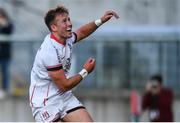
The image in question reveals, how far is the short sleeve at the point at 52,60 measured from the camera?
10508 millimetres

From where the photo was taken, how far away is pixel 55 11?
10516 millimetres

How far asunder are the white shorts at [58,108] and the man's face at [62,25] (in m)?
0.71

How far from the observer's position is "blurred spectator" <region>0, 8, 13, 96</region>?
16.6m

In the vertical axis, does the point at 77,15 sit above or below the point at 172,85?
above

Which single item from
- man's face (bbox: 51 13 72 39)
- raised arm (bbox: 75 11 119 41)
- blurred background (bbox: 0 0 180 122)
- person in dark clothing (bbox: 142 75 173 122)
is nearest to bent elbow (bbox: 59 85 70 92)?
man's face (bbox: 51 13 72 39)

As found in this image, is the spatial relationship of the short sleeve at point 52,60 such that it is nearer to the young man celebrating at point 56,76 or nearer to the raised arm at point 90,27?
the young man celebrating at point 56,76

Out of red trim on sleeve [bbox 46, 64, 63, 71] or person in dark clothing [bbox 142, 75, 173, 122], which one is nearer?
red trim on sleeve [bbox 46, 64, 63, 71]

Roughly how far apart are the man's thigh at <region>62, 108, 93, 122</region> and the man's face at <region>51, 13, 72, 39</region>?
84 cm

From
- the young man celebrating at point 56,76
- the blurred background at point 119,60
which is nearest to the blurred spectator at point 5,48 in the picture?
the blurred background at point 119,60

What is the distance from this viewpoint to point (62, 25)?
1051 cm

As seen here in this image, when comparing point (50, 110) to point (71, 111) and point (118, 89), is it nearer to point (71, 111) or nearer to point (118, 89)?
point (71, 111)

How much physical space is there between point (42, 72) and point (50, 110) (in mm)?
433

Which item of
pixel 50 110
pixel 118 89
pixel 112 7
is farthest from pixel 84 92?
pixel 50 110

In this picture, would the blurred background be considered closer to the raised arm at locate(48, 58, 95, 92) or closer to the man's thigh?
the man's thigh
